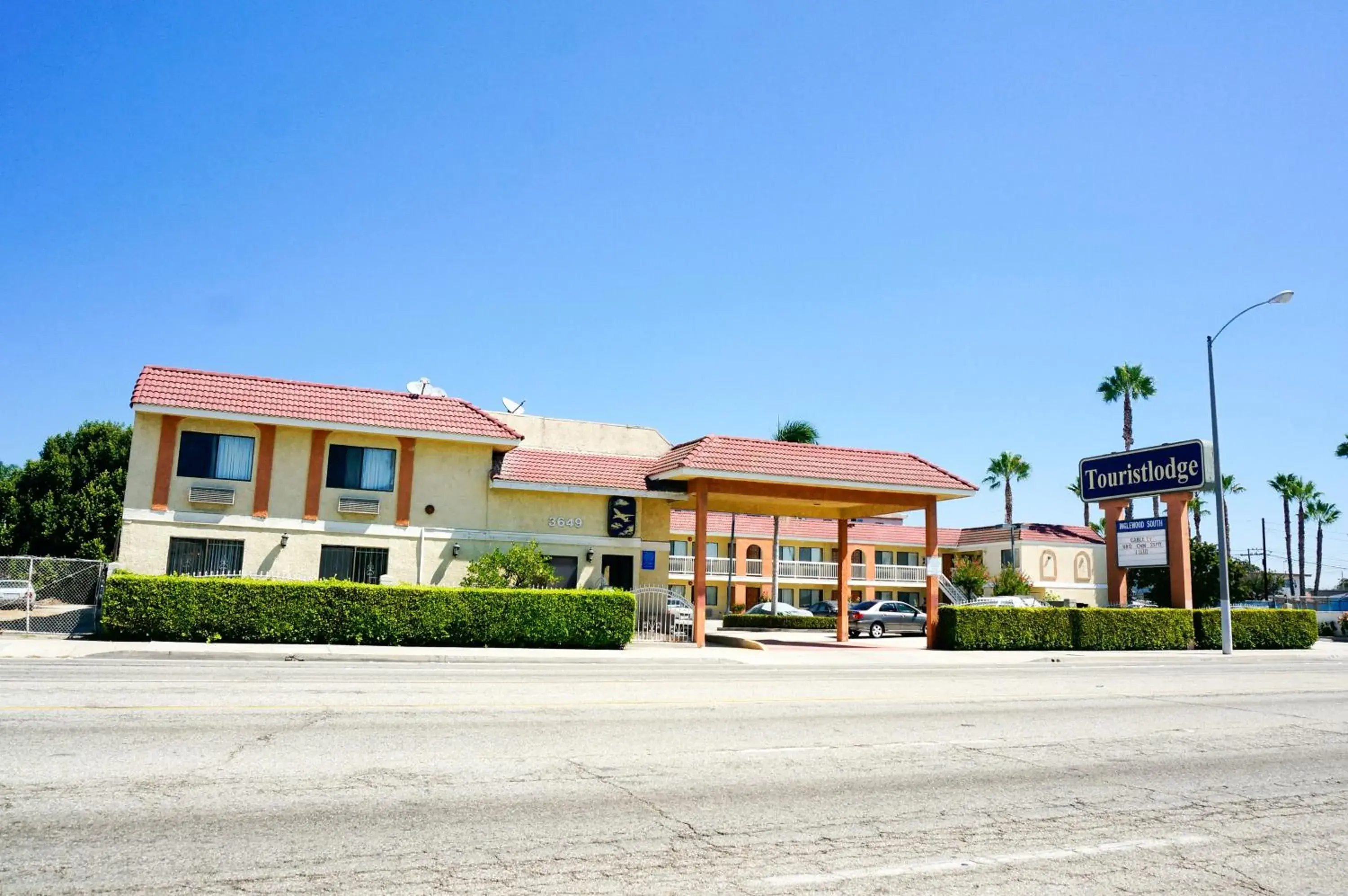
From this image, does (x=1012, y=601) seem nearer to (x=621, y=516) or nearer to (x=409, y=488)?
(x=621, y=516)

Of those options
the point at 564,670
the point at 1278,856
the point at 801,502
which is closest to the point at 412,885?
the point at 1278,856

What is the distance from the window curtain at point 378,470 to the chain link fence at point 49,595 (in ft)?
22.6

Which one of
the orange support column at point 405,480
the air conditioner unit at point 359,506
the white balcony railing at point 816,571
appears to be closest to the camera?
the air conditioner unit at point 359,506

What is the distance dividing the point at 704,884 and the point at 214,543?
24.1m

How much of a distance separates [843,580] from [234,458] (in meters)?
20.2

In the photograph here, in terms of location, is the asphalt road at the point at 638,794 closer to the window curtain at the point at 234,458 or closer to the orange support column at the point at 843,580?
the window curtain at the point at 234,458

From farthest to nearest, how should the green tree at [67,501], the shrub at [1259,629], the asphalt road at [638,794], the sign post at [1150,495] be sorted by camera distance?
1. the green tree at [67,501]
2. the shrub at [1259,629]
3. the sign post at [1150,495]
4. the asphalt road at [638,794]

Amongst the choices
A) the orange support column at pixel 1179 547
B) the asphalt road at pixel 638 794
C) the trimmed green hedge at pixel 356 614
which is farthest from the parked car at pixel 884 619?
the asphalt road at pixel 638 794

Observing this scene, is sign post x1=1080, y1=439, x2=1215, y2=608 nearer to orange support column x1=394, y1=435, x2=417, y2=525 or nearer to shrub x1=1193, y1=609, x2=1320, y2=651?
shrub x1=1193, y1=609, x2=1320, y2=651

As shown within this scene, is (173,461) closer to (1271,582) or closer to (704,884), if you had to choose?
(704,884)

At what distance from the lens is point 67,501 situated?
1831 inches

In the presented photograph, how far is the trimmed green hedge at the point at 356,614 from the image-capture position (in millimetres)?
21375

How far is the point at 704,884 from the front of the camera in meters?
5.20

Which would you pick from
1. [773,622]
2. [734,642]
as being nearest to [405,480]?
[734,642]
